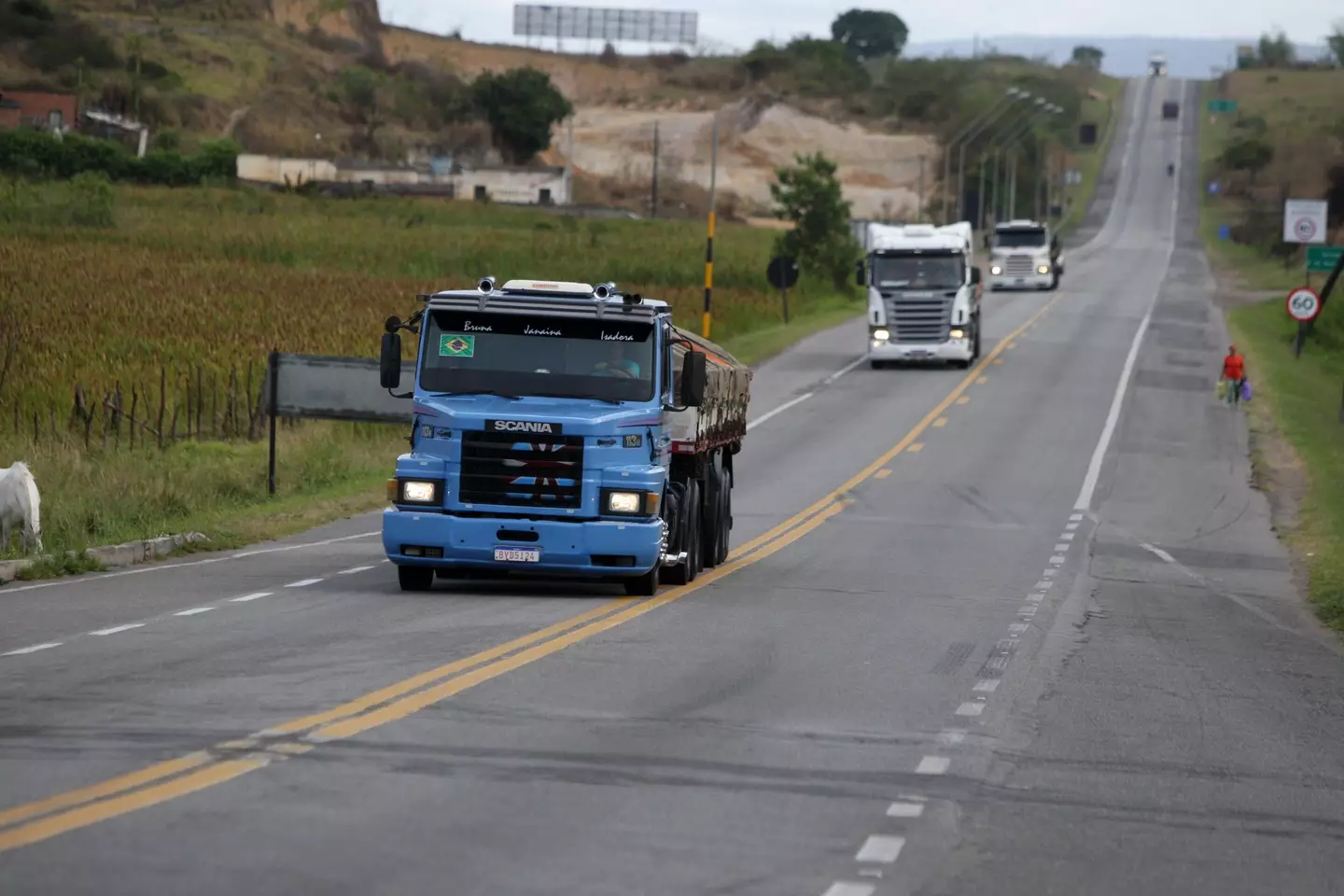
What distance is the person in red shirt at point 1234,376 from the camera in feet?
145

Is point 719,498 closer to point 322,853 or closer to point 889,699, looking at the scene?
point 889,699

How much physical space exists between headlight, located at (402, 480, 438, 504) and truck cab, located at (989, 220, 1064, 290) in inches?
2521

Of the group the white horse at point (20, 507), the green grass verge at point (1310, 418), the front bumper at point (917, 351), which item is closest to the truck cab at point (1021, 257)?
the green grass verge at point (1310, 418)

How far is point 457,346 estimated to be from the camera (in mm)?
18266

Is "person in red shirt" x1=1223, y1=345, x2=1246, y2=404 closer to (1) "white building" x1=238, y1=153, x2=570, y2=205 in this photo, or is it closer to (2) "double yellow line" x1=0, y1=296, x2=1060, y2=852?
(2) "double yellow line" x1=0, y1=296, x2=1060, y2=852

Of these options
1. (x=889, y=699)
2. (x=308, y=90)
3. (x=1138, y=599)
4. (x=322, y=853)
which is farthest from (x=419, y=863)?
(x=308, y=90)

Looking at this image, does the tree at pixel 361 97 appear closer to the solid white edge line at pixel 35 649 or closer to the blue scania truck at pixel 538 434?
the blue scania truck at pixel 538 434

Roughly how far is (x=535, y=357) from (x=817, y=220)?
5501cm

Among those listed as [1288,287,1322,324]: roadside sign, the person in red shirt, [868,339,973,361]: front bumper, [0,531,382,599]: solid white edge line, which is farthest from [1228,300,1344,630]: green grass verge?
[0,531,382,599]: solid white edge line

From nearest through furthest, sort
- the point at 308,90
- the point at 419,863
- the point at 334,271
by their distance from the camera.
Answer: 1. the point at 419,863
2. the point at 334,271
3. the point at 308,90

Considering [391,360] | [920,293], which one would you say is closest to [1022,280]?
[920,293]

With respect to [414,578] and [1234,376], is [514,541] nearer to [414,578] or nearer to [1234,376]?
[414,578]

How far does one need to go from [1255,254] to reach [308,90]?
84.7 meters

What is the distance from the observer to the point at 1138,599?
21531 millimetres
